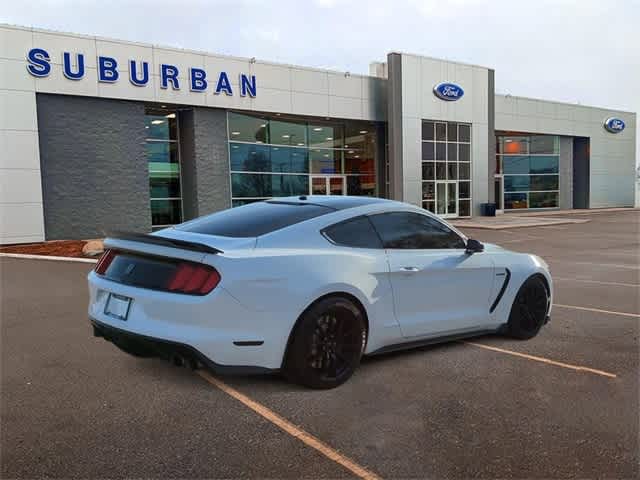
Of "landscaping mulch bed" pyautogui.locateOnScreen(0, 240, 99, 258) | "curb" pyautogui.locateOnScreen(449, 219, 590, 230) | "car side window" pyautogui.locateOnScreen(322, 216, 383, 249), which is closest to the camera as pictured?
"car side window" pyautogui.locateOnScreen(322, 216, 383, 249)

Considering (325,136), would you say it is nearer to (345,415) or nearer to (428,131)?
(428,131)

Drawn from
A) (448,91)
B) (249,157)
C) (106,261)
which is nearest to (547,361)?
(106,261)

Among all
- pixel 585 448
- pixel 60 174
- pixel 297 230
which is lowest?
pixel 585 448

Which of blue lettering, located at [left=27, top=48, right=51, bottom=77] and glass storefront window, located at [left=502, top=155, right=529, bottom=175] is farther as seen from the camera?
glass storefront window, located at [left=502, top=155, right=529, bottom=175]

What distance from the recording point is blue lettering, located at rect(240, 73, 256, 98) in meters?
23.2

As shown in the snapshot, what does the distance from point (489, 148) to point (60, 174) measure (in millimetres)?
23447

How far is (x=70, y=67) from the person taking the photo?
18.9m

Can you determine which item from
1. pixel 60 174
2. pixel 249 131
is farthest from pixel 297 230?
pixel 249 131

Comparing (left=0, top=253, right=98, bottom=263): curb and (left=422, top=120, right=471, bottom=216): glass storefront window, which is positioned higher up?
(left=422, top=120, right=471, bottom=216): glass storefront window

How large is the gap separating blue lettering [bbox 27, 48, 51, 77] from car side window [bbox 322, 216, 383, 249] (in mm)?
17749

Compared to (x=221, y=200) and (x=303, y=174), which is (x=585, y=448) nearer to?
(x=221, y=200)

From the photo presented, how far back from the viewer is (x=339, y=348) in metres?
4.14

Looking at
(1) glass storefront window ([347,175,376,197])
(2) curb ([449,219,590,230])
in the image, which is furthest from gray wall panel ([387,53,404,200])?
(2) curb ([449,219,590,230])

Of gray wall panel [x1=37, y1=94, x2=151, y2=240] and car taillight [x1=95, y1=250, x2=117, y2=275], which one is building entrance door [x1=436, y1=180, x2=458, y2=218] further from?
car taillight [x1=95, y1=250, x2=117, y2=275]
